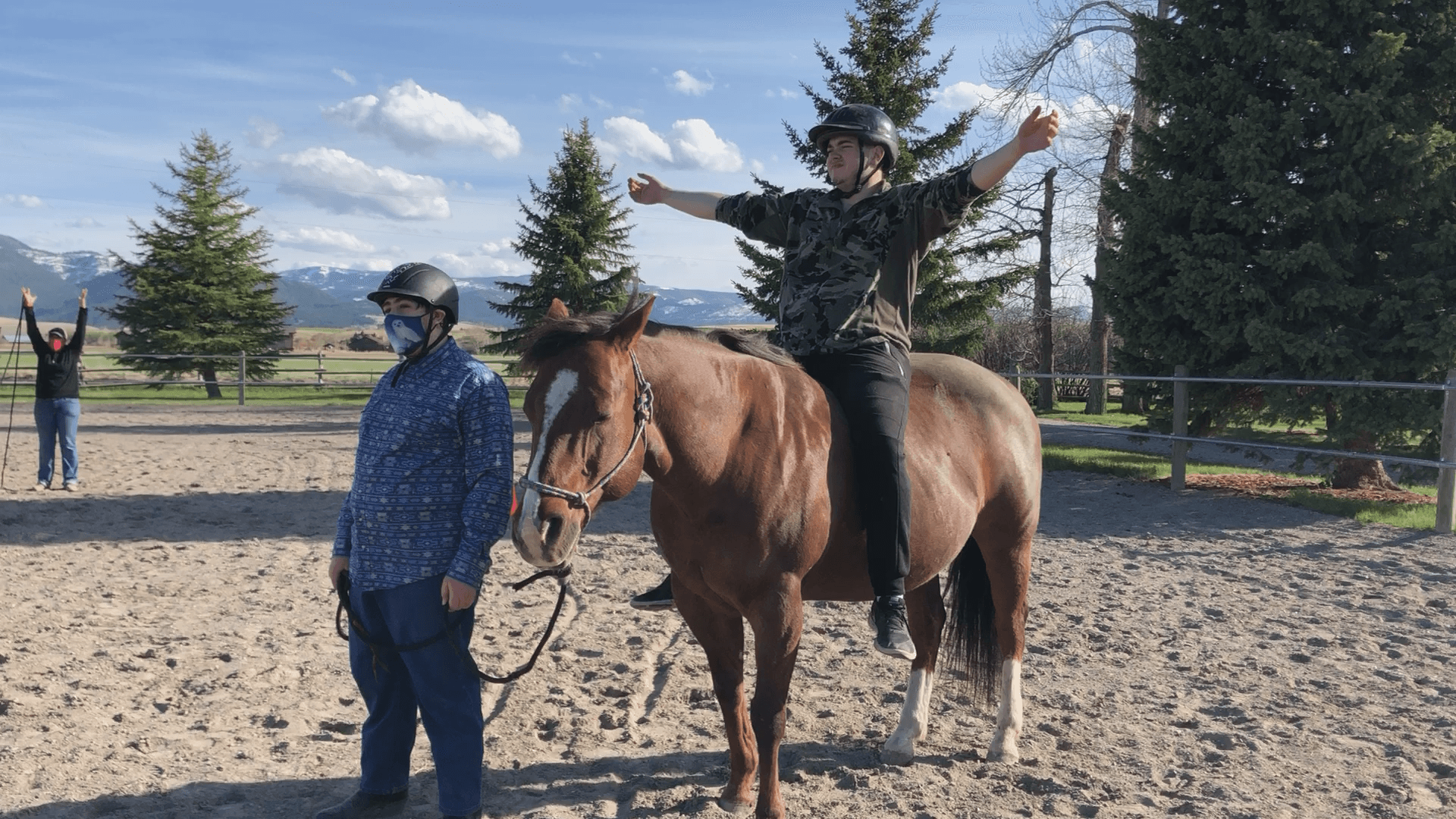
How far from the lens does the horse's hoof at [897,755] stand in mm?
3797

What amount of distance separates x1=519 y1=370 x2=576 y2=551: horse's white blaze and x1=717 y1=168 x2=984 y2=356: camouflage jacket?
118 centimetres

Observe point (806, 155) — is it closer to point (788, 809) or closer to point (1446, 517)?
point (1446, 517)

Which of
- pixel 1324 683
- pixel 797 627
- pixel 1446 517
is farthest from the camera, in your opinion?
pixel 1446 517

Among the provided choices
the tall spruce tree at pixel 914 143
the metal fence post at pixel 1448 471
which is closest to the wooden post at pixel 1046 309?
the tall spruce tree at pixel 914 143

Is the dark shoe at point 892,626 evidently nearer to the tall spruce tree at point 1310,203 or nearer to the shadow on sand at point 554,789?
the shadow on sand at point 554,789

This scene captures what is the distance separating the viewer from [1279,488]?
11312mm

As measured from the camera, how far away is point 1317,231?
1012 centimetres

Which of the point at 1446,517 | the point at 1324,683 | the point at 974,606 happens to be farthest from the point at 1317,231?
the point at 974,606

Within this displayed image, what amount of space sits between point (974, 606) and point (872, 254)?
1804mm

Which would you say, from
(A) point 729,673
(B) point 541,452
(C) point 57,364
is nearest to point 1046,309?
(C) point 57,364

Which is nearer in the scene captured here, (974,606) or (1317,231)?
(974,606)

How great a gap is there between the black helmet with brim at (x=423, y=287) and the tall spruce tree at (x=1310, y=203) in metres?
9.60

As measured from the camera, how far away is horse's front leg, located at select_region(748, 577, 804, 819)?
301 centimetres

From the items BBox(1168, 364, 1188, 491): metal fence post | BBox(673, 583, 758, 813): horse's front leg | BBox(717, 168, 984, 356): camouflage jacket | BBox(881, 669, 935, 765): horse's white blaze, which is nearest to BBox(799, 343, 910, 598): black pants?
BBox(717, 168, 984, 356): camouflage jacket
